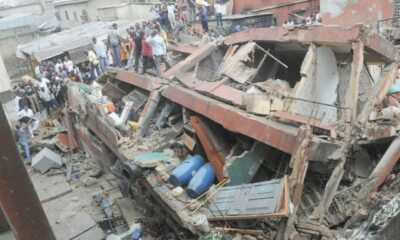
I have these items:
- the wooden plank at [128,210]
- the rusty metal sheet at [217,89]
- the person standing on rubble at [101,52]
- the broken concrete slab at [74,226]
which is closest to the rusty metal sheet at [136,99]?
the rusty metal sheet at [217,89]

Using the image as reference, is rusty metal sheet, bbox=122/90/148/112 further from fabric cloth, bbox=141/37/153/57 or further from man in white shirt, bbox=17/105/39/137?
man in white shirt, bbox=17/105/39/137

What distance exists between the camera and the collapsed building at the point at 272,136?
17.2ft

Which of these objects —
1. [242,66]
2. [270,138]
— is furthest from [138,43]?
[270,138]

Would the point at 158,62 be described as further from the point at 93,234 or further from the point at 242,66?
the point at 93,234

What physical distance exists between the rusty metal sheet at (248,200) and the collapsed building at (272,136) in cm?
2

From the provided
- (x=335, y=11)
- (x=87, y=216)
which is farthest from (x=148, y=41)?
(x=335, y=11)

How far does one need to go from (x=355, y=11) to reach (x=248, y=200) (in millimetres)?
10046

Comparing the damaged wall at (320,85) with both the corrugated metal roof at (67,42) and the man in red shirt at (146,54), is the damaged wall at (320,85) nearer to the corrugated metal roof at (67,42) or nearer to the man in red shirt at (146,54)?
the man in red shirt at (146,54)

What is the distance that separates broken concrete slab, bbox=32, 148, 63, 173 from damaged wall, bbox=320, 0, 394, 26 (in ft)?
32.4

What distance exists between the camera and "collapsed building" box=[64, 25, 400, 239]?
5234 millimetres

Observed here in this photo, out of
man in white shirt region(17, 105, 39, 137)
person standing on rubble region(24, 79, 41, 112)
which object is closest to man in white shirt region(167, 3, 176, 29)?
person standing on rubble region(24, 79, 41, 112)

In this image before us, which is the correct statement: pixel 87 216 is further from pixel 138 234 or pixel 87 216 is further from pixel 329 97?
pixel 329 97

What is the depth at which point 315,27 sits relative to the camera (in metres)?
6.39

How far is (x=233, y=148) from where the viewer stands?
6.48 metres
